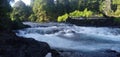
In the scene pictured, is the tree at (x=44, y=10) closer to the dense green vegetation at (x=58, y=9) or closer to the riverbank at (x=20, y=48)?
the dense green vegetation at (x=58, y=9)

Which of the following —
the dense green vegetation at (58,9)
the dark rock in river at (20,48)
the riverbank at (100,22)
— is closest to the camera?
the dark rock in river at (20,48)

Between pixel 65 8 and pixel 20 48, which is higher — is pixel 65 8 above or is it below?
below

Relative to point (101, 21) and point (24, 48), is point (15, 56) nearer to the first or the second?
point (24, 48)

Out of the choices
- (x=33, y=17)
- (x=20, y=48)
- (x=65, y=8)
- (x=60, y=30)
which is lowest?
(x=33, y=17)

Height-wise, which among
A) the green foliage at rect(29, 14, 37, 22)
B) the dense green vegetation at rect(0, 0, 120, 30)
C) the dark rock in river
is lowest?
the green foliage at rect(29, 14, 37, 22)

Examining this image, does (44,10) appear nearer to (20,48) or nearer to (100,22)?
(100,22)

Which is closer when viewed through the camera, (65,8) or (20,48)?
(20,48)

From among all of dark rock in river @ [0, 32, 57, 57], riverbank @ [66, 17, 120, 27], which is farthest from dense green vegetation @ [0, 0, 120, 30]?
dark rock in river @ [0, 32, 57, 57]

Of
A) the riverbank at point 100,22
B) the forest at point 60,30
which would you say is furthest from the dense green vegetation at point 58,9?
the riverbank at point 100,22

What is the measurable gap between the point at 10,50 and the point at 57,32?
25.5 m

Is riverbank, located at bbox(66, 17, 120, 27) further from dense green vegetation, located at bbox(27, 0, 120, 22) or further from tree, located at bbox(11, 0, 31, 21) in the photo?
tree, located at bbox(11, 0, 31, 21)

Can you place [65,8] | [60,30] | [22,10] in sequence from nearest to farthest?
[60,30] → [22,10] → [65,8]

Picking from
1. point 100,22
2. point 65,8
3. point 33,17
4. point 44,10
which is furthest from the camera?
point 65,8

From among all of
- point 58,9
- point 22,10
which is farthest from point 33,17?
point 58,9
